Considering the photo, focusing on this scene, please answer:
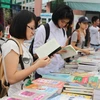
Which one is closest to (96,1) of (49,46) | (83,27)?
(83,27)

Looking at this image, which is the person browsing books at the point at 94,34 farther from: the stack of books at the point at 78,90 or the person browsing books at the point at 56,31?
the stack of books at the point at 78,90

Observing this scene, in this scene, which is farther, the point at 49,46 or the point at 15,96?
the point at 49,46

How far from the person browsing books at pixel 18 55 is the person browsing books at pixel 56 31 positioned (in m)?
0.54

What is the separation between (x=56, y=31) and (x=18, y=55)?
83 cm

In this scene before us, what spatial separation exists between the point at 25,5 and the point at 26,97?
36.9 feet

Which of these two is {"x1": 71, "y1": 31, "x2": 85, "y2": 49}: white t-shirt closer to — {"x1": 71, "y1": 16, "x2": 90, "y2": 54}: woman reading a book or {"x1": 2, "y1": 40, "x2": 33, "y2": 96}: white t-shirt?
{"x1": 71, "y1": 16, "x2": 90, "y2": 54}: woman reading a book

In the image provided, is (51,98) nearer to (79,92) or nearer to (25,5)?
(79,92)

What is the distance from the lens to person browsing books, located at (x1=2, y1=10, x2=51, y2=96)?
1.36 metres

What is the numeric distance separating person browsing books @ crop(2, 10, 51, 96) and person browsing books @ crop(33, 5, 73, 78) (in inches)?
21.2

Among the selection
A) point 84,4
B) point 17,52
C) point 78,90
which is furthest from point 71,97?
point 84,4

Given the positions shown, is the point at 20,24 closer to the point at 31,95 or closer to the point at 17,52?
Result: the point at 17,52

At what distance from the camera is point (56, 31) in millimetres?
2139

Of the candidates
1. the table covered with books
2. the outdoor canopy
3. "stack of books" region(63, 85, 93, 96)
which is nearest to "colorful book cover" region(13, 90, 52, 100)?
the table covered with books

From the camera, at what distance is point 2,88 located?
147cm
